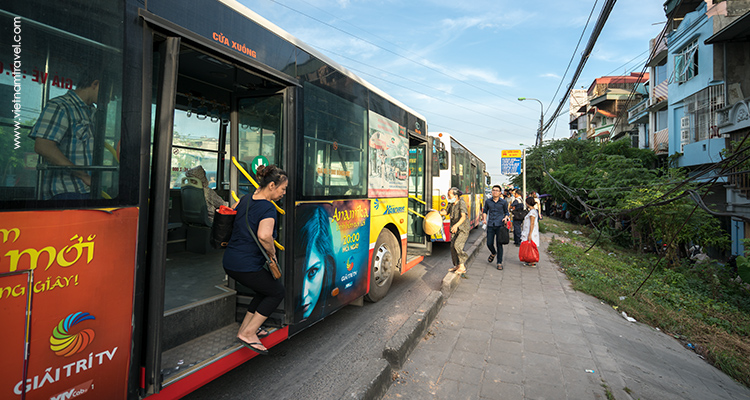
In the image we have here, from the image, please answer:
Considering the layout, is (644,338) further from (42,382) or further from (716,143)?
(716,143)

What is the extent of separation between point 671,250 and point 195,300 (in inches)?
466

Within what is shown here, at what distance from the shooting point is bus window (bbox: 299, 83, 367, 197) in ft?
12.4

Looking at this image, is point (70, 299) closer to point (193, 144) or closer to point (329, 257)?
point (329, 257)

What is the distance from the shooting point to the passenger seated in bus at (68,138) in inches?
71.9

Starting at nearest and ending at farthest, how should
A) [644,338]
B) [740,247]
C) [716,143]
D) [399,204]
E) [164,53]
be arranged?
[164,53], [644,338], [399,204], [740,247], [716,143]

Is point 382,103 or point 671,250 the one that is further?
point 671,250

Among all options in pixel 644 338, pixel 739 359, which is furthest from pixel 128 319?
pixel 739 359

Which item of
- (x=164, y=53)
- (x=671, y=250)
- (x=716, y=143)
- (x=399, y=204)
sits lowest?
(x=671, y=250)

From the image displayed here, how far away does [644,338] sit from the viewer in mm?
5027

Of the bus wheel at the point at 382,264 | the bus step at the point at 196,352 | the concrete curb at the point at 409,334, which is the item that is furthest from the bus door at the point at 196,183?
the bus wheel at the point at 382,264

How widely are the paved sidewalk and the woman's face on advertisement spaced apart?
43.6 inches

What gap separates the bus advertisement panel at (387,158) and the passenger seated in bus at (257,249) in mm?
2020

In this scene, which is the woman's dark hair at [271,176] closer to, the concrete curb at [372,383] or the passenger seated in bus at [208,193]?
the concrete curb at [372,383]

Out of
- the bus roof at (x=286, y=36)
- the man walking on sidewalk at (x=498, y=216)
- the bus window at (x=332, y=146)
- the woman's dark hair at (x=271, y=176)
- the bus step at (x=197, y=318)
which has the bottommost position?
the bus step at (x=197, y=318)
